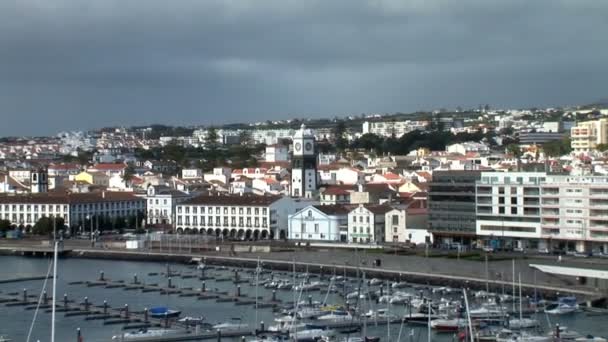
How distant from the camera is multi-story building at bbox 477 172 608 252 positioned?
33.5 metres

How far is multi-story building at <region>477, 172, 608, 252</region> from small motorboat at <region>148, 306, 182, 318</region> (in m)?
13.2

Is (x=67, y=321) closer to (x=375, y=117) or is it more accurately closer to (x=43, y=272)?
(x=43, y=272)

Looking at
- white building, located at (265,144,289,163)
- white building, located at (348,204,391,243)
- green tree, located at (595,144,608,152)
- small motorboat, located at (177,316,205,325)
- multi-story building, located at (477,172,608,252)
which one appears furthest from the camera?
white building, located at (265,144,289,163)

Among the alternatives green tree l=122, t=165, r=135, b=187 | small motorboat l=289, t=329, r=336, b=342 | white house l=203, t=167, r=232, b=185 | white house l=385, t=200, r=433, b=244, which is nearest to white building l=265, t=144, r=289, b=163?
green tree l=122, t=165, r=135, b=187

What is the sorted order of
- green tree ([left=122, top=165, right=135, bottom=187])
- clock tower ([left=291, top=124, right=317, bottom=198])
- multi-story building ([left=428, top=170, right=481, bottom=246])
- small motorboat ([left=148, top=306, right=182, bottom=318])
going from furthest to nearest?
green tree ([left=122, top=165, right=135, bottom=187]) → clock tower ([left=291, top=124, right=317, bottom=198]) → multi-story building ([left=428, top=170, right=481, bottom=246]) → small motorboat ([left=148, top=306, right=182, bottom=318])

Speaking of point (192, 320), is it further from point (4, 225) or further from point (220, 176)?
point (220, 176)

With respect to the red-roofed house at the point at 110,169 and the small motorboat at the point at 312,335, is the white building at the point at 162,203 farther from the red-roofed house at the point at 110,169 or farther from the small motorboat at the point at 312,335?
the small motorboat at the point at 312,335

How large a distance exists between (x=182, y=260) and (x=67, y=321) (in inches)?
517

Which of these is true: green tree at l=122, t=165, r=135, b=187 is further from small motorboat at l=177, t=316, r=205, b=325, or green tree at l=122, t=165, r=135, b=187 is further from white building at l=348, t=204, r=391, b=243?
small motorboat at l=177, t=316, r=205, b=325

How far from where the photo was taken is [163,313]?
25.0m

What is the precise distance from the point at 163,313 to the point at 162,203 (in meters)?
24.1

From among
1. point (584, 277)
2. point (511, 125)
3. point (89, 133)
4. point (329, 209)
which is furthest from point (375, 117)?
point (584, 277)

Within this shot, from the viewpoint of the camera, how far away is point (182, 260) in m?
37.8

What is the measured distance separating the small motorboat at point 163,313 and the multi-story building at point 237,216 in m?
17.6
